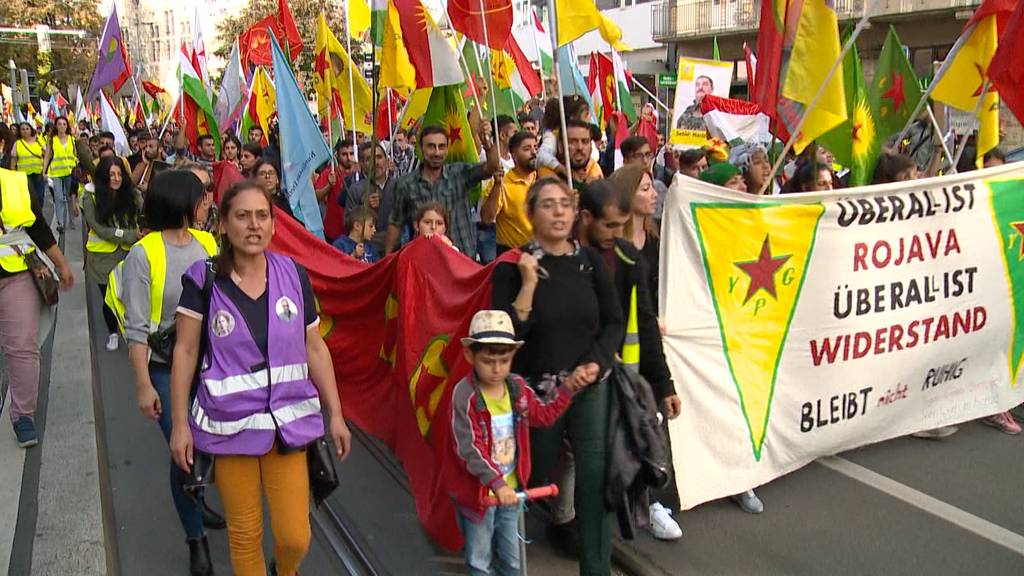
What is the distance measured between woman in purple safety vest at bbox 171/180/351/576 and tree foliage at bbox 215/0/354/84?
31113 millimetres

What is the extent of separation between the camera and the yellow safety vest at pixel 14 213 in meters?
5.25

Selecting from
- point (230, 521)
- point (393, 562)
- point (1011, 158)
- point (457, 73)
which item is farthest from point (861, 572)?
point (1011, 158)

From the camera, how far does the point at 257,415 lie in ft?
10.5

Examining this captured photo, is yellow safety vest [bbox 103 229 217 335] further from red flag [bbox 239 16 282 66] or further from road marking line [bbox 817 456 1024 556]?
red flag [bbox 239 16 282 66]

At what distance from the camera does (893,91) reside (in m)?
8.07

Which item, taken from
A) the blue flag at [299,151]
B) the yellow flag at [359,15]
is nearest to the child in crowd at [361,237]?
the blue flag at [299,151]

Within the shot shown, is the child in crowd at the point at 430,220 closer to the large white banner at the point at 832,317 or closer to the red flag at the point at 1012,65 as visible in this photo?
the large white banner at the point at 832,317

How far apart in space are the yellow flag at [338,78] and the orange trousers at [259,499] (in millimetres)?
7423

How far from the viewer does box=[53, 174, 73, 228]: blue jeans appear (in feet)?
52.2

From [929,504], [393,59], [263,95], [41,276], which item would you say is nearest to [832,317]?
[929,504]

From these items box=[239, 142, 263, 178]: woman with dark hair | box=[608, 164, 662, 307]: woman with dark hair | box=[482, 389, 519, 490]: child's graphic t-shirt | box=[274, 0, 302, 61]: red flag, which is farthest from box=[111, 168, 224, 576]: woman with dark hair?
box=[274, 0, 302, 61]: red flag

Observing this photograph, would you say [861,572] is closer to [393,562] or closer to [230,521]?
[393,562]

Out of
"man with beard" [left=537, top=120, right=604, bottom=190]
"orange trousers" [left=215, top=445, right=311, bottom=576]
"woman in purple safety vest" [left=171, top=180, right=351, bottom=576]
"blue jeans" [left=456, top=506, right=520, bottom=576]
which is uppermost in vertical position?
"man with beard" [left=537, top=120, right=604, bottom=190]

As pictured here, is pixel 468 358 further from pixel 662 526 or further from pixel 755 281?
pixel 755 281
